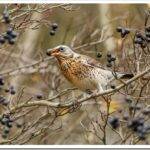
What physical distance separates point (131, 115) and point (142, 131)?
4.3 inches

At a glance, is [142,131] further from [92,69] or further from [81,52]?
[81,52]

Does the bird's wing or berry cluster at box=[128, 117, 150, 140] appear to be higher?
the bird's wing

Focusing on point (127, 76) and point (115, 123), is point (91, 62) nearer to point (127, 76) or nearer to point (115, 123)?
point (127, 76)

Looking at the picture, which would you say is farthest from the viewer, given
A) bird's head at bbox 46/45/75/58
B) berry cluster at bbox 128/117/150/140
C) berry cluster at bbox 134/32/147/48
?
bird's head at bbox 46/45/75/58

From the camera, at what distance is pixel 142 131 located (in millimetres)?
3127

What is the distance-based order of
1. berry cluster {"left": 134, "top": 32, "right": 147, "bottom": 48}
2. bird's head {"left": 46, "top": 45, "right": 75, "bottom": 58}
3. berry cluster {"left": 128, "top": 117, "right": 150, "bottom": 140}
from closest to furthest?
berry cluster {"left": 128, "top": 117, "right": 150, "bottom": 140}, berry cluster {"left": 134, "top": 32, "right": 147, "bottom": 48}, bird's head {"left": 46, "top": 45, "right": 75, "bottom": 58}

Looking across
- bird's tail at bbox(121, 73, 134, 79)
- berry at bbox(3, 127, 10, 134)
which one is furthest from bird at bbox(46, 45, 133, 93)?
berry at bbox(3, 127, 10, 134)

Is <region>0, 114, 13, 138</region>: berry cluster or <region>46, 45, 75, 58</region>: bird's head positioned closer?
<region>0, 114, 13, 138</region>: berry cluster

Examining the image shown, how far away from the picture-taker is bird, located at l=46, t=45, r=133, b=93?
340 cm

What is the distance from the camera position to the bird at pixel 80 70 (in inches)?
134

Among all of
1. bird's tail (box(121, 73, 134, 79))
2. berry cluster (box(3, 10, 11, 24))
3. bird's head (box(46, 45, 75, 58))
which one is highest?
berry cluster (box(3, 10, 11, 24))

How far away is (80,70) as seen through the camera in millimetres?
3424

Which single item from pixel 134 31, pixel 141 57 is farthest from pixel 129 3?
pixel 141 57

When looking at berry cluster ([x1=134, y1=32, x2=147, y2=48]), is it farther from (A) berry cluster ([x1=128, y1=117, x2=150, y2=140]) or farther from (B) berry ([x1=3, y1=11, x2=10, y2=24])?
(B) berry ([x1=3, y1=11, x2=10, y2=24])
